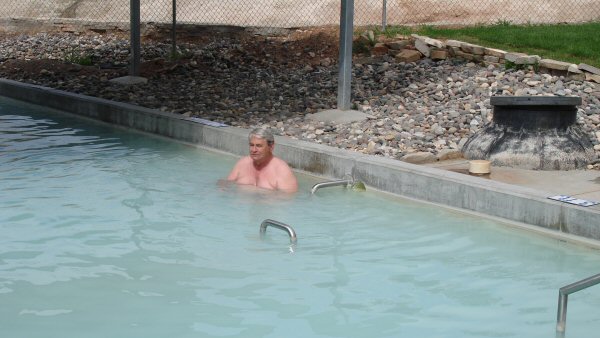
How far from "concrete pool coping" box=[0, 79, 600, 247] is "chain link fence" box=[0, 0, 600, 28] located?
6.04m

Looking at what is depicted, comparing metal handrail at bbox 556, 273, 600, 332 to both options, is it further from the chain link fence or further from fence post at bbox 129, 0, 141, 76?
the chain link fence

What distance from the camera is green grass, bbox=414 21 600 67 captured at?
13.4m

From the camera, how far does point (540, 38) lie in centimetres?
1423

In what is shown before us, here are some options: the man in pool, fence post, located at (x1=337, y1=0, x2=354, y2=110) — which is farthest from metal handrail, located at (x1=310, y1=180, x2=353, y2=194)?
fence post, located at (x1=337, y1=0, x2=354, y2=110)

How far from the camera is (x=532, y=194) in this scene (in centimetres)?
759

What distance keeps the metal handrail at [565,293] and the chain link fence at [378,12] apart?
40.5 feet

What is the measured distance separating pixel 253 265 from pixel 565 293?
2.50m

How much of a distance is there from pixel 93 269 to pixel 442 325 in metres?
2.48

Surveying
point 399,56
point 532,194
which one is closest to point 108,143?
point 399,56

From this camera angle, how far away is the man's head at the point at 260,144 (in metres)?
8.66

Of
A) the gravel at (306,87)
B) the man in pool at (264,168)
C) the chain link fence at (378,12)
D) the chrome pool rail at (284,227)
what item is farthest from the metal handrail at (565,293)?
the chain link fence at (378,12)

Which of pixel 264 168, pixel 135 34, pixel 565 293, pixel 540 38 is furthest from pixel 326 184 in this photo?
pixel 135 34

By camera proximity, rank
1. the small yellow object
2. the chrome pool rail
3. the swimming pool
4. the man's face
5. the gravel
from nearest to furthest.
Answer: the swimming pool < the chrome pool rail < the small yellow object < the man's face < the gravel

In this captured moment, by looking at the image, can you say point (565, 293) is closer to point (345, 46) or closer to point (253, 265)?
point (253, 265)
